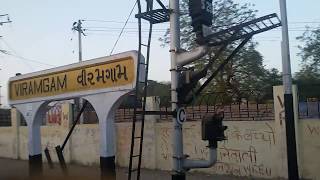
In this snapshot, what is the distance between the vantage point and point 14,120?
2478cm

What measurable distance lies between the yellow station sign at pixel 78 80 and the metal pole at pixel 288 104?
10.1 ft

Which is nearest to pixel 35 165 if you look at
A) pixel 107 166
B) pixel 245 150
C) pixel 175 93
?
pixel 107 166

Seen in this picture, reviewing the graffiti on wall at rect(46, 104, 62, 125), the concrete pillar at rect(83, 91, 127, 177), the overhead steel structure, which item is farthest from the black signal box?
the graffiti on wall at rect(46, 104, 62, 125)

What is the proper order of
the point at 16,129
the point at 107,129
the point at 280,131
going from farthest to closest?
the point at 16,129, the point at 280,131, the point at 107,129

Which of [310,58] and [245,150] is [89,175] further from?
[310,58]

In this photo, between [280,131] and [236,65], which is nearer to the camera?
[280,131]

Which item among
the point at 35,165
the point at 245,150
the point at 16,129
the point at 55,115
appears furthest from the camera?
the point at 16,129

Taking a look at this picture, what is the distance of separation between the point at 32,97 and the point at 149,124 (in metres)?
5.65

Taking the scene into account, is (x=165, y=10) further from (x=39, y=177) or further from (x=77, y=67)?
(x=39, y=177)

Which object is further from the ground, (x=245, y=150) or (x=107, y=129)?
(x=107, y=129)

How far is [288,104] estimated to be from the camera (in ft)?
29.9

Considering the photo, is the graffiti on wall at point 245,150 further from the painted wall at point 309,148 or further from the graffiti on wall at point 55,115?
the graffiti on wall at point 55,115

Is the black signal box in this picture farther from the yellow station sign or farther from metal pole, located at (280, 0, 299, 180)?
metal pole, located at (280, 0, 299, 180)

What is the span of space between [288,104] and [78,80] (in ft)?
15.7
